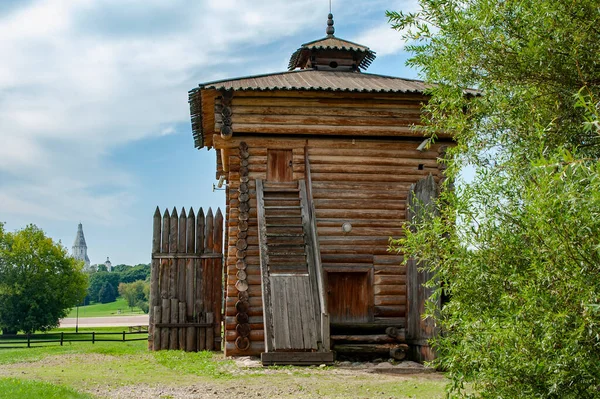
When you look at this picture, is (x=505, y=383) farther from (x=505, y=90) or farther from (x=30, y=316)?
(x=30, y=316)

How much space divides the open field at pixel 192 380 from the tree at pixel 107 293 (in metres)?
131

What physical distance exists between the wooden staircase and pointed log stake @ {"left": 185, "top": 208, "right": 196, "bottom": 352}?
3.88 metres

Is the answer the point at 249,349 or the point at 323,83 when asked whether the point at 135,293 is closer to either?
the point at 323,83

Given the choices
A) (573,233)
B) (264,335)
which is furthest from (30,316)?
(573,233)

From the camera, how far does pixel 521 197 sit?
812 centimetres

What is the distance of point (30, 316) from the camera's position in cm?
4509

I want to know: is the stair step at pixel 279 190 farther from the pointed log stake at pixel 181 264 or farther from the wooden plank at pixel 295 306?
the pointed log stake at pixel 181 264

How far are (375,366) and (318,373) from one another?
185 cm

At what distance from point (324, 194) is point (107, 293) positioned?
5304 inches

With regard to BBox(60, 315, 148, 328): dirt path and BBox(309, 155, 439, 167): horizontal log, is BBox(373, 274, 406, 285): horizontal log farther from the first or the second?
BBox(60, 315, 148, 328): dirt path

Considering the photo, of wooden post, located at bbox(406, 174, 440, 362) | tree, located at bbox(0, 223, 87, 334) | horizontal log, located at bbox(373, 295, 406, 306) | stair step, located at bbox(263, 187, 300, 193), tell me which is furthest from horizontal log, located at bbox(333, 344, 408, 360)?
tree, located at bbox(0, 223, 87, 334)

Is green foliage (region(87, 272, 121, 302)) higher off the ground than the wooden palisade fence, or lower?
higher

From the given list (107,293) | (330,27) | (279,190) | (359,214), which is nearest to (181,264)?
(279,190)

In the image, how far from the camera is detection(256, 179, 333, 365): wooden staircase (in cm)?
1450
